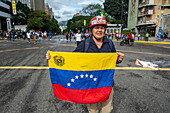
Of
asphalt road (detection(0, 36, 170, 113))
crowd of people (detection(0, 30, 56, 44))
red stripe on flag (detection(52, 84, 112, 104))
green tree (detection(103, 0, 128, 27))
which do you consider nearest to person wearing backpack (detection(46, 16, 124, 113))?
red stripe on flag (detection(52, 84, 112, 104))

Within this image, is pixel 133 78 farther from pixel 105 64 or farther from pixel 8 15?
pixel 8 15

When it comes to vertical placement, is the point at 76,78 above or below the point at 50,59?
below

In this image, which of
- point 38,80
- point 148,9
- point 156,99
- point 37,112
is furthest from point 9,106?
point 148,9

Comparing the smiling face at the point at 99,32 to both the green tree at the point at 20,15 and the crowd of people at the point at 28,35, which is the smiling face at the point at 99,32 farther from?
the green tree at the point at 20,15

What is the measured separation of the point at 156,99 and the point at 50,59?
2.77 metres

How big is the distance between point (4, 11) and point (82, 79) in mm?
63656

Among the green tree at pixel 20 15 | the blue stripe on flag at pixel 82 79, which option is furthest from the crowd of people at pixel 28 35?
the green tree at pixel 20 15

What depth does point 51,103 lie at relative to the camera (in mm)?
2852

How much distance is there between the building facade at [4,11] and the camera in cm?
4840

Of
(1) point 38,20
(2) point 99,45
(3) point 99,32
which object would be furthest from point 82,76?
(1) point 38,20

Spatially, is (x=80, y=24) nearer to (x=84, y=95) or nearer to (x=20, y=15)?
(x=20, y=15)

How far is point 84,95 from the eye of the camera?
74.0 inches

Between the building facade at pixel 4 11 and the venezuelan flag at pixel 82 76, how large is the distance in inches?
2301

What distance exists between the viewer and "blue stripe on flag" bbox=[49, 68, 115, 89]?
1.88 meters
